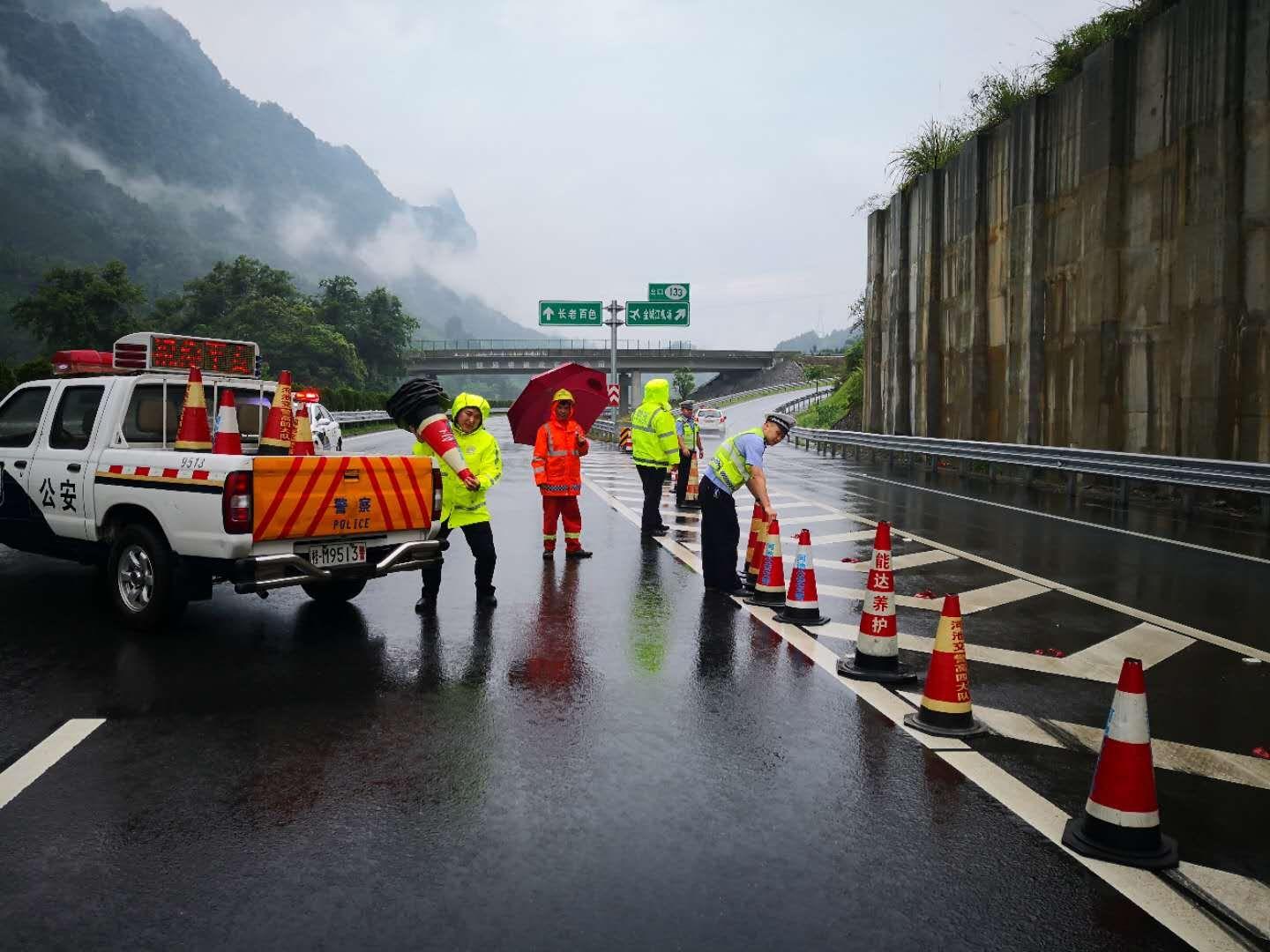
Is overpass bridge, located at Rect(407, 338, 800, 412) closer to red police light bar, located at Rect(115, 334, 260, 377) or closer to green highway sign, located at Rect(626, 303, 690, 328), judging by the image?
green highway sign, located at Rect(626, 303, 690, 328)

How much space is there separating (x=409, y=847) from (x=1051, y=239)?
2182cm

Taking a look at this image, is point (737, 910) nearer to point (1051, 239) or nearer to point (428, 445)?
point (428, 445)

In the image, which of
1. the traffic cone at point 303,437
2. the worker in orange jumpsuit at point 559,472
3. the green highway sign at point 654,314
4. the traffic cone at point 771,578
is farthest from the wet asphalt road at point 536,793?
the green highway sign at point 654,314

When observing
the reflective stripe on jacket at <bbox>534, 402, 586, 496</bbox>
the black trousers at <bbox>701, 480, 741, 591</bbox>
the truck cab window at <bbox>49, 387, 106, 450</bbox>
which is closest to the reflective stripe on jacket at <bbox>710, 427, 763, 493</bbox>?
the black trousers at <bbox>701, 480, 741, 591</bbox>

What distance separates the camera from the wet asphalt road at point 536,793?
350cm

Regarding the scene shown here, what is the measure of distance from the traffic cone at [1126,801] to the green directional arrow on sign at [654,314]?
45125 mm

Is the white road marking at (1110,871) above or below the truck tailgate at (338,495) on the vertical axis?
below

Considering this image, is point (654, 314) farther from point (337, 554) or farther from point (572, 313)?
point (337, 554)

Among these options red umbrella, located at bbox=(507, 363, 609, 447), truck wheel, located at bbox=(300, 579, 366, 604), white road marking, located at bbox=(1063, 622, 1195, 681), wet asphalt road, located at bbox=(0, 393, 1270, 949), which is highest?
red umbrella, located at bbox=(507, 363, 609, 447)

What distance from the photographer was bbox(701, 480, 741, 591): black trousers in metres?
9.50

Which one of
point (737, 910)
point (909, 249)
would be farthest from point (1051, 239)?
point (737, 910)

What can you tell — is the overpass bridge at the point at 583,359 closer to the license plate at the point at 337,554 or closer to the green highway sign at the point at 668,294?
the green highway sign at the point at 668,294

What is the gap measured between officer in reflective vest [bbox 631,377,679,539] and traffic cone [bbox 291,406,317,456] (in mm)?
5232

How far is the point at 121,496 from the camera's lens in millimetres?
7664
